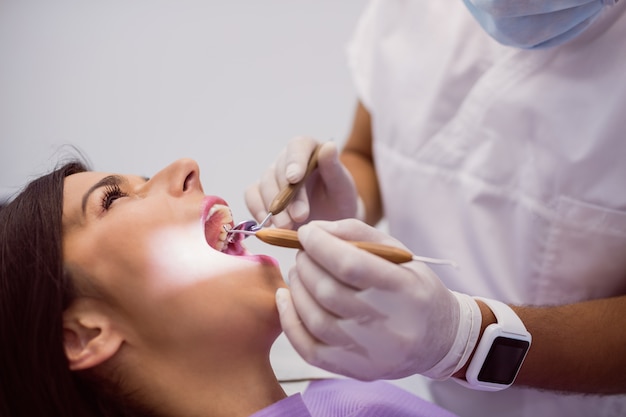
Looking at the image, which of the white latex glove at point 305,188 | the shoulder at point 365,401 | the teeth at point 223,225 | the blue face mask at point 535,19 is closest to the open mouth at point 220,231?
the teeth at point 223,225

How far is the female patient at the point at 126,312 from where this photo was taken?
980 millimetres

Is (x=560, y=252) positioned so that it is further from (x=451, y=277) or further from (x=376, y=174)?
(x=376, y=174)

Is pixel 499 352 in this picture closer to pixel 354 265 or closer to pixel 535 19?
pixel 354 265

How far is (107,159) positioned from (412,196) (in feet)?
2.32

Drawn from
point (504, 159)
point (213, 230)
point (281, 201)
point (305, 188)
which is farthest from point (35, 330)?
point (504, 159)

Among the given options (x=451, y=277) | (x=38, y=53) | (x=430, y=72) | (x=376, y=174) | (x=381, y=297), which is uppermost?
(x=38, y=53)

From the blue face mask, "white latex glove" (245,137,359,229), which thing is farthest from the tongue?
the blue face mask

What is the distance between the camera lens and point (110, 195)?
1.09 metres

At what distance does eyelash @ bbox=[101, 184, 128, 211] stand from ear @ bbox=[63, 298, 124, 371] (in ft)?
0.53

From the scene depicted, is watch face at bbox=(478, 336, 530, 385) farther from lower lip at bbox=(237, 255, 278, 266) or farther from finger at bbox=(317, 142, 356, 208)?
finger at bbox=(317, 142, 356, 208)

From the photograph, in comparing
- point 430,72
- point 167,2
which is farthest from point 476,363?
point 167,2

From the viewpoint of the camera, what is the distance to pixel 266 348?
1092 mm

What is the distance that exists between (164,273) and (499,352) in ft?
1.76

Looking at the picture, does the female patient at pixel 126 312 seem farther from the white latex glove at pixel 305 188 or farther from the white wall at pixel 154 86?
the white wall at pixel 154 86
